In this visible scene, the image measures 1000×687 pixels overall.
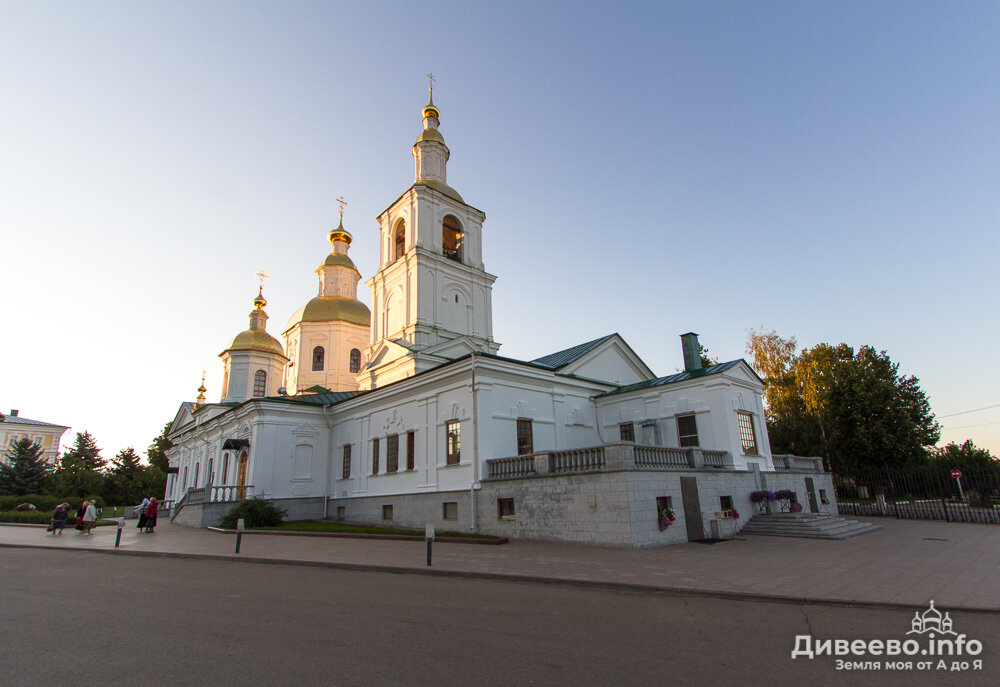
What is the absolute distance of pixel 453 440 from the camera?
71.1 feet

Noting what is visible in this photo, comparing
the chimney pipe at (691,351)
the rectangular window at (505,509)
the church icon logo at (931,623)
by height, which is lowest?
the church icon logo at (931,623)

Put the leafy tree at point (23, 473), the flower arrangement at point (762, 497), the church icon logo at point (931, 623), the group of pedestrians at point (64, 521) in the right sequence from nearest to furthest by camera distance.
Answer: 1. the church icon logo at point (931, 623)
2. the flower arrangement at point (762, 497)
3. the group of pedestrians at point (64, 521)
4. the leafy tree at point (23, 473)

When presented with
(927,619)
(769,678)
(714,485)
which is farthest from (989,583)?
(714,485)

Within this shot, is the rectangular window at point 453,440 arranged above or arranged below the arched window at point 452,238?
below

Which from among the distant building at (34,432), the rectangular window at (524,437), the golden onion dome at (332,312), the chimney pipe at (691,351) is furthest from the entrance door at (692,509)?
the distant building at (34,432)

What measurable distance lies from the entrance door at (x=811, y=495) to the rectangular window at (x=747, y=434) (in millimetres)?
4731

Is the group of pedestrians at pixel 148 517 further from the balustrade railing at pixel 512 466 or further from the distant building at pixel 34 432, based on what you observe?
the distant building at pixel 34 432

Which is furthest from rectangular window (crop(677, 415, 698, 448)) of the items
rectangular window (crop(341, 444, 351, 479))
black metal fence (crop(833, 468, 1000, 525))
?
rectangular window (crop(341, 444, 351, 479))

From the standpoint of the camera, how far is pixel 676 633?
6801 millimetres

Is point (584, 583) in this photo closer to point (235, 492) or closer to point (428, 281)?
point (428, 281)

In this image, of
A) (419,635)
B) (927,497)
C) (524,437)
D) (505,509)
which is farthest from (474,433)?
(927,497)

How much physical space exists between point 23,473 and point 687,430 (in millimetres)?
68469

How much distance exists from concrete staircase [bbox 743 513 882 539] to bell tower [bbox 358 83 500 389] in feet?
58.5

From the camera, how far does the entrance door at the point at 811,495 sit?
23.7 m
